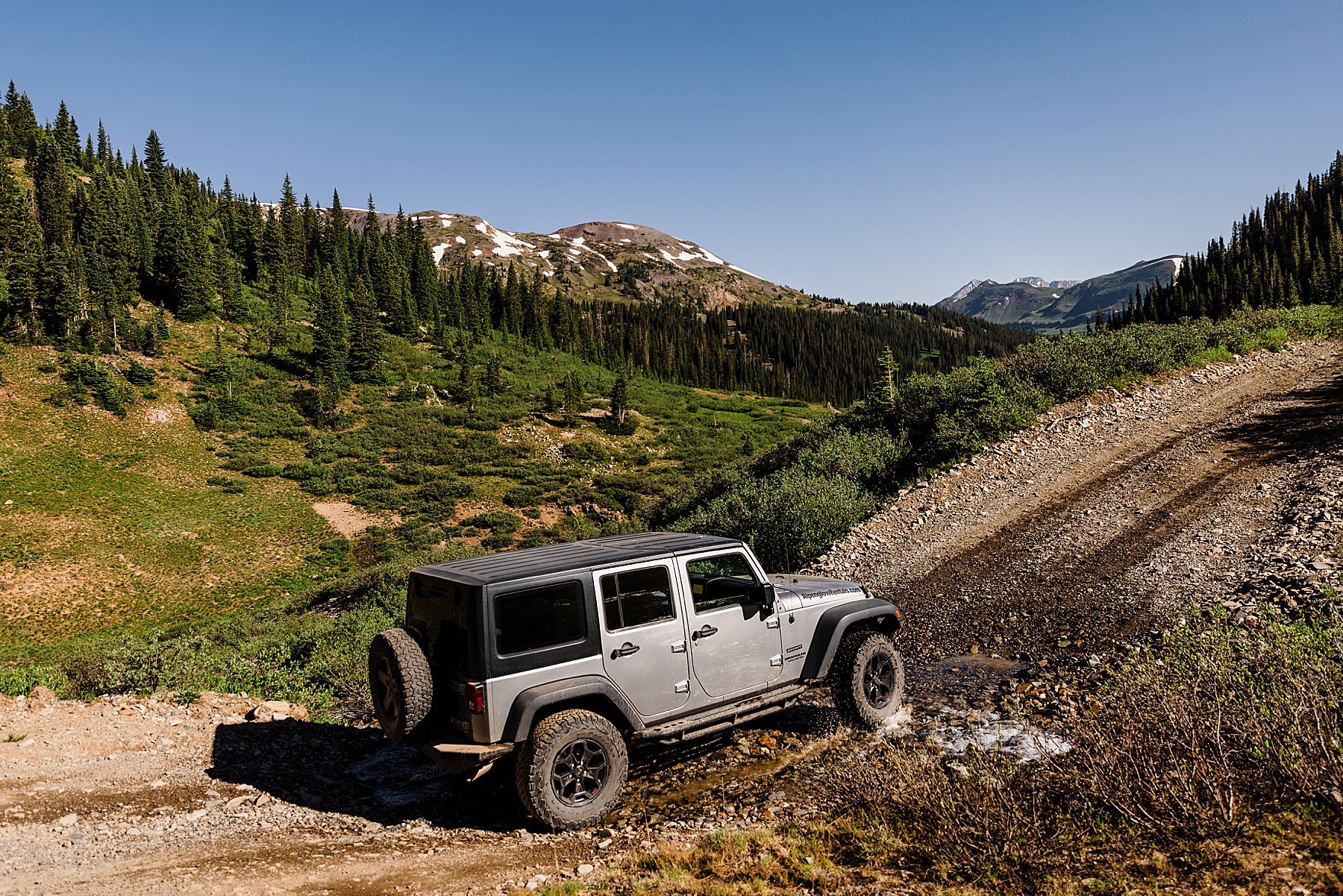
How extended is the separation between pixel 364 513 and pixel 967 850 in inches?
2068

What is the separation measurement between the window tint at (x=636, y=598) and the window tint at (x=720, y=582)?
0.98ft

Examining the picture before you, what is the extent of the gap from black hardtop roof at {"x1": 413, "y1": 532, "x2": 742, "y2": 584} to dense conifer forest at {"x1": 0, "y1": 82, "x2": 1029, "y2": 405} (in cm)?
6583

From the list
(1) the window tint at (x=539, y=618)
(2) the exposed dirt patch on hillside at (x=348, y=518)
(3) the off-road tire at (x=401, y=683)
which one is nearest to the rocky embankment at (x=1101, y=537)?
(1) the window tint at (x=539, y=618)

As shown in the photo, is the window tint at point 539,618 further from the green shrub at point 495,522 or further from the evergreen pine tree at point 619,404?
the evergreen pine tree at point 619,404

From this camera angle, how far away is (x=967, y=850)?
3.99 meters

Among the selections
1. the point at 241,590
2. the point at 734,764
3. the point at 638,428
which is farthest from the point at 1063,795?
the point at 638,428

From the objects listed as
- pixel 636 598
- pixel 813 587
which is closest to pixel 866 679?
pixel 813 587

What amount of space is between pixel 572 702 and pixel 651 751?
1196 millimetres

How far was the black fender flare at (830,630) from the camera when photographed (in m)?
7.04

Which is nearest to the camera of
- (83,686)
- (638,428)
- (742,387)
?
(83,686)

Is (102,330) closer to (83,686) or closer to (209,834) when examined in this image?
(83,686)

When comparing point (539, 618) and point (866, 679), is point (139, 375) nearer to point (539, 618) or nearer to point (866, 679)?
point (539, 618)

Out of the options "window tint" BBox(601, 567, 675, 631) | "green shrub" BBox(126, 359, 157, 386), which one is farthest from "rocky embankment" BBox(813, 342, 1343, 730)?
"green shrub" BBox(126, 359, 157, 386)

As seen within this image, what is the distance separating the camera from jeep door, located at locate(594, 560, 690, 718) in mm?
5934
